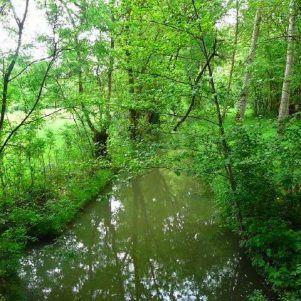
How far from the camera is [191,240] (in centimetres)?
1034

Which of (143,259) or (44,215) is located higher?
(44,215)

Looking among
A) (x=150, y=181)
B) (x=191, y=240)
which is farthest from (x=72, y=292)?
(x=150, y=181)

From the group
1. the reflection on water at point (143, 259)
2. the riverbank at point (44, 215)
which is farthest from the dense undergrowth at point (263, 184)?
the riverbank at point (44, 215)

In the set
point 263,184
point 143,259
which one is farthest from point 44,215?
point 263,184

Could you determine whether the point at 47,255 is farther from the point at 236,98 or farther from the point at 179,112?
the point at 236,98

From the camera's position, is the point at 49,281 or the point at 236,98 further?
the point at 49,281

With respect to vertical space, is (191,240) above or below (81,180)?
below

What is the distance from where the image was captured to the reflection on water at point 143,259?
8016 mm

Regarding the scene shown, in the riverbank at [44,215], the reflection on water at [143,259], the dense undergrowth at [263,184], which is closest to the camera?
the dense undergrowth at [263,184]

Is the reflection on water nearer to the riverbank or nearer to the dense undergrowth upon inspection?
the riverbank

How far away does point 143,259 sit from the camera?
956 centimetres

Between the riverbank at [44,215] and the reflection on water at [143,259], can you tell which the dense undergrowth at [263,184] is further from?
the riverbank at [44,215]

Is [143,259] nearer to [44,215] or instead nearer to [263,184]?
[44,215]

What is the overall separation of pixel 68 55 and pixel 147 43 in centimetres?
253
